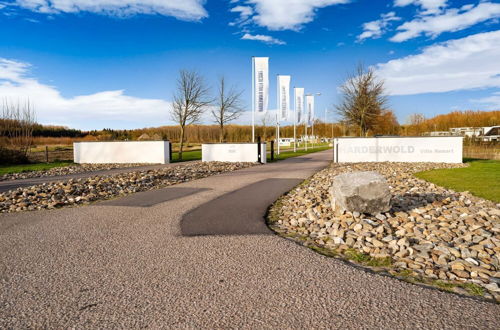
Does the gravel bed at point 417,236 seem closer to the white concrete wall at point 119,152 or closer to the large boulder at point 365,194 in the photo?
the large boulder at point 365,194

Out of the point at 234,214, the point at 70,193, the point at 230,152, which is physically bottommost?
the point at 234,214

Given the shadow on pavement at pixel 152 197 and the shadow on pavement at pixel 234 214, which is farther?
the shadow on pavement at pixel 152 197

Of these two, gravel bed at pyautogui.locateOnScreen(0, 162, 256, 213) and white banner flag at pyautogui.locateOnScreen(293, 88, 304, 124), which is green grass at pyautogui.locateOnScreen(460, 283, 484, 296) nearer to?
gravel bed at pyautogui.locateOnScreen(0, 162, 256, 213)

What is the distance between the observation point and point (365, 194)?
6.25 m

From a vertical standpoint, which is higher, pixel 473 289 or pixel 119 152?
pixel 119 152

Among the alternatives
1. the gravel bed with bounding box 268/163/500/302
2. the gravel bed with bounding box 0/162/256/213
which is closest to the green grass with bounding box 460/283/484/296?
the gravel bed with bounding box 268/163/500/302

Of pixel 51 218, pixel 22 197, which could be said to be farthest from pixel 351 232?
pixel 22 197

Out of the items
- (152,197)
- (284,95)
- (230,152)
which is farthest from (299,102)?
(152,197)

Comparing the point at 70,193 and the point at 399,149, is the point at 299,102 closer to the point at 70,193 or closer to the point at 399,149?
the point at 399,149

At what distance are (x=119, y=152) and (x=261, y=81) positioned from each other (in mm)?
12477

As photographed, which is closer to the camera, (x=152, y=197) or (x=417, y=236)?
(x=417, y=236)

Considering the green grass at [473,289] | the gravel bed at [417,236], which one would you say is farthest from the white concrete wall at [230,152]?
the green grass at [473,289]

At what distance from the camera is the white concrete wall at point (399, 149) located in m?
20.0

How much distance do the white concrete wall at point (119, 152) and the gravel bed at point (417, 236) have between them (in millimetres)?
18033
